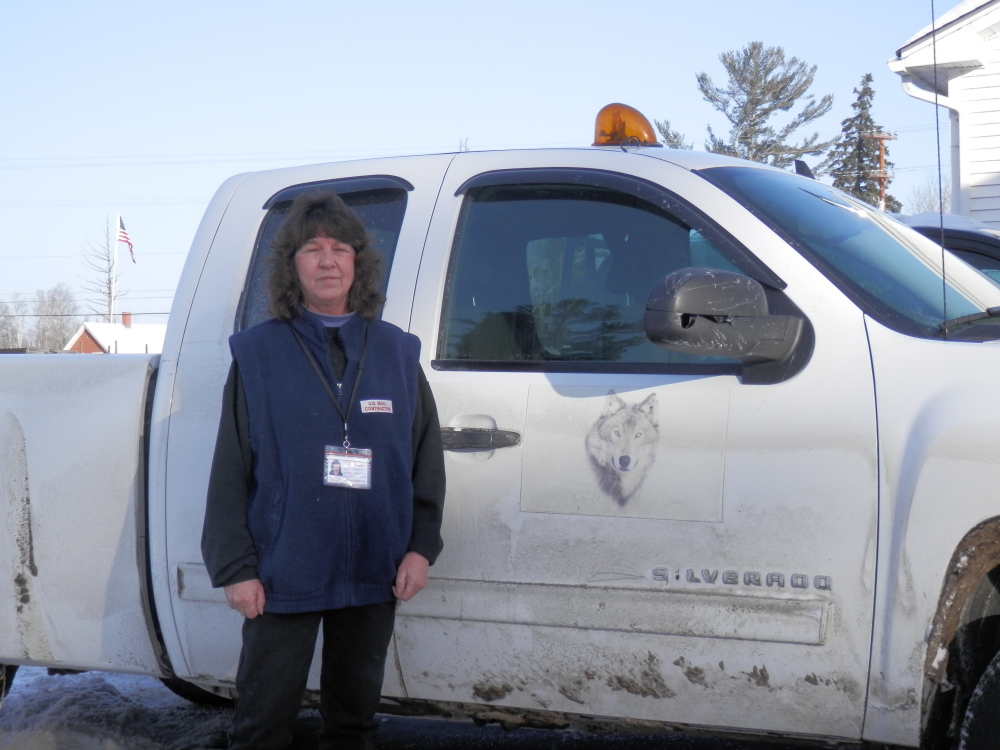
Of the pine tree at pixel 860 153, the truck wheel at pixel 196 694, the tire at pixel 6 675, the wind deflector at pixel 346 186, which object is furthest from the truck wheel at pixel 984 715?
the pine tree at pixel 860 153

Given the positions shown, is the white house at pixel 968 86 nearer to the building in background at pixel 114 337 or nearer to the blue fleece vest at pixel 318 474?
the blue fleece vest at pixel 318 474

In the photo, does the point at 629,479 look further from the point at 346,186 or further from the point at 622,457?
the point at 346,186

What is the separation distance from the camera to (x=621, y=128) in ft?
10.9

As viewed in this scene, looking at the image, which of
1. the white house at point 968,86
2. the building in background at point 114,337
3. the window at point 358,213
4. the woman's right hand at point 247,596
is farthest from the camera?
the building in background at point 114,337

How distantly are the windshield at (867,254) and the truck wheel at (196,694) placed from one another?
8.51 feet

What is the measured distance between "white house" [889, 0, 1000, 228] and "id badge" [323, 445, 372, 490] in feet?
34.4

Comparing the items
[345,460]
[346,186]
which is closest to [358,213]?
[346,186]

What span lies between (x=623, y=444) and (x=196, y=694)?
233 cm

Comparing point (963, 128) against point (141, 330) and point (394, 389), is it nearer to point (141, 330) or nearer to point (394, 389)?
point (394, 389)

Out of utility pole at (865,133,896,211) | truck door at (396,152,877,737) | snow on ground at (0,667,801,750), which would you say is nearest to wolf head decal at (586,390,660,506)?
truck door at (396,152,877,737)

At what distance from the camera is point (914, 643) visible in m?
2.36

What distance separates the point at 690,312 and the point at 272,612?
4.04 feet

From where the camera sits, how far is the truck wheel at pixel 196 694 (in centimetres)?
397

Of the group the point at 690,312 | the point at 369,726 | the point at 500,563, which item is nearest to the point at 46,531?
the point at 369,726
